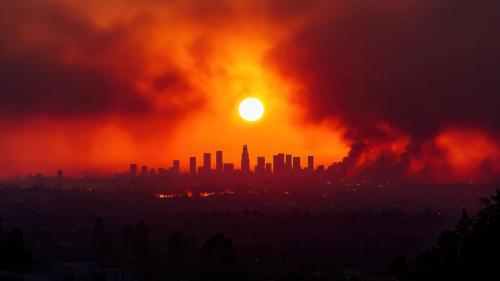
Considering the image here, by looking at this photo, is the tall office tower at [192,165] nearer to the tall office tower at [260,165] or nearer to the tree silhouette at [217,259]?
the tall office tower at [260,165]

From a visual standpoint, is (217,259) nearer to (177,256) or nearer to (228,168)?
(177,256)

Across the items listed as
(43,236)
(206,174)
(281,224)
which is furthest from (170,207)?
(206,174)

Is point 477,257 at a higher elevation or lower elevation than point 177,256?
higher

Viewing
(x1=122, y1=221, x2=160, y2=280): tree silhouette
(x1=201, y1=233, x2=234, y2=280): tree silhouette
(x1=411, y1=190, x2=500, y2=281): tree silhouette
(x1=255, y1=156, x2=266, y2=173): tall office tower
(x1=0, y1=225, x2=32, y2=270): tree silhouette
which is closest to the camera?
(x1=411, y1=190, x2=500, y2=281): tree silhouette

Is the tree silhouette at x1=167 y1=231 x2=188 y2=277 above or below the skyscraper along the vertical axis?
below

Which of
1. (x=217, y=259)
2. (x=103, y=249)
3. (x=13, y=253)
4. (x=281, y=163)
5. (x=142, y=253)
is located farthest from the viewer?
(x=281, y=163)

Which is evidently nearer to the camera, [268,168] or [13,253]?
[13,253]

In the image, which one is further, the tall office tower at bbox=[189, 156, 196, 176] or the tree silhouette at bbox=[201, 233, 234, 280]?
the tall office tower at bbox=[189, 156, 196, 176]

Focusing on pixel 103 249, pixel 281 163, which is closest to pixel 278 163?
pixel 281 163

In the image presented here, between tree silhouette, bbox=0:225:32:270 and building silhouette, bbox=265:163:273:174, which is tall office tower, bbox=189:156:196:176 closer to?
building silhouette, bbox=265:163:273:174

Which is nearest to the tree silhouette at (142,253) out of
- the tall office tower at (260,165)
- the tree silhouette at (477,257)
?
the tree silhouette at (477,257)

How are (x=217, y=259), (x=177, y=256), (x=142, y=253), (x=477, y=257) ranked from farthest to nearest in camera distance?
(x=142, y=253) < (x=177, y=256) < (x=217, y=259) < (x=477, y=257)

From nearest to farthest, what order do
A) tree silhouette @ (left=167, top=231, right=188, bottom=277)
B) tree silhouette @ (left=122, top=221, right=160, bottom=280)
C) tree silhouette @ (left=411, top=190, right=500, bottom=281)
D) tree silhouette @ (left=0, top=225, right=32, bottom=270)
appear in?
1. tree silhouette @ (left=411, top=190, right=500, bottom=281)
2. tree silhouette @ (left=0, top=225, right=32, bottom=270)
3. tree silhouette @ (left=122, top=221, right=160, bottom=280)
4. tree silhouette @ (left=167, top=231, right=188, bottom=277)

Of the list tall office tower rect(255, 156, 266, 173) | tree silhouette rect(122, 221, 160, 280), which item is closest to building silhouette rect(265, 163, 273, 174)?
tall office tower rect(255, 156, 266, 173)
